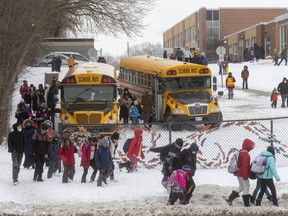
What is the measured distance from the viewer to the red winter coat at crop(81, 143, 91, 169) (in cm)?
1573

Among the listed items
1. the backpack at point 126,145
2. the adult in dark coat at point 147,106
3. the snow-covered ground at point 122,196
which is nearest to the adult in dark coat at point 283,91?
the adult in dark coat at point 147,106

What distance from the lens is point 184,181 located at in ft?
42.8

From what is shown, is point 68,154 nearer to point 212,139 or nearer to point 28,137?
point 28,137

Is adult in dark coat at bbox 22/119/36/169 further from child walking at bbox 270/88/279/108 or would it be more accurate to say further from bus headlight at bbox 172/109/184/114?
child walking at bbox 270/88/279/108

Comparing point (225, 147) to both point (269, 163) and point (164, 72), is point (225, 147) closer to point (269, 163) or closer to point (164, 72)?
point (269, 163)

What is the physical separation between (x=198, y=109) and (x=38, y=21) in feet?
25.1

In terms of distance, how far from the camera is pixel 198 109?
24938mm

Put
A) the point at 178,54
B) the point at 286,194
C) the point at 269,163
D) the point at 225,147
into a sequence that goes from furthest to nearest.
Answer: the point at 178,54, the point at 225,147, the point at 286,194, the point at 269,163

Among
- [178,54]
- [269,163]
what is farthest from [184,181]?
[178,54]

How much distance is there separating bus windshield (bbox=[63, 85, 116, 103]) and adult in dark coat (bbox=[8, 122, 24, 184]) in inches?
284

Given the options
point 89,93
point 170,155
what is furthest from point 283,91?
point 170,155

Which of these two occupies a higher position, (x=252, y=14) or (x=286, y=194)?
(x=252, y=14)

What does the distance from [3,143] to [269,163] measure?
1239 cm

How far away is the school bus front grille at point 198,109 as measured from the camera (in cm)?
2487
